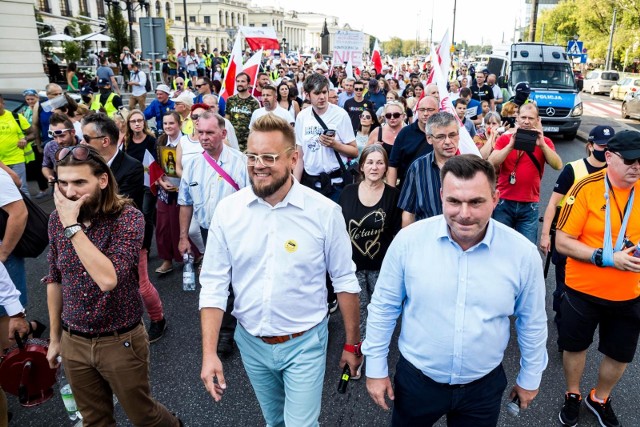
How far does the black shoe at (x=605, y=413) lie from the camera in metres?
3.36

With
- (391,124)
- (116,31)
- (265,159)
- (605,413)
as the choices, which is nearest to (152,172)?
(391,124)

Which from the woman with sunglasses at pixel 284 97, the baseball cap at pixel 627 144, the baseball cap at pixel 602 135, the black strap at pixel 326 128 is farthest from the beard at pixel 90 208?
the woman with sunglasses at pixel 284 97

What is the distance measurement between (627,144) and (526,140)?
1635mm

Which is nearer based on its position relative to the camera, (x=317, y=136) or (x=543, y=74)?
(x=317, y=136)

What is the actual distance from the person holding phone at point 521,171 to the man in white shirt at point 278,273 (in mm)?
2738

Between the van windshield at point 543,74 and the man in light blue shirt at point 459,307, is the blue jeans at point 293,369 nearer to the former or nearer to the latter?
the man in light blue shirt at point 459,307

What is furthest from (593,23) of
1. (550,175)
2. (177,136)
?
(177,136)

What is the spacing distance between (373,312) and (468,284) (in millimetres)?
478

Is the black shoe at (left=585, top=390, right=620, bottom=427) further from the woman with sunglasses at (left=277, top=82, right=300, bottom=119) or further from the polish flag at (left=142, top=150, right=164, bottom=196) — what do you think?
the woman with sunglasses at (left=277, top=82, right=300, bottom=119)

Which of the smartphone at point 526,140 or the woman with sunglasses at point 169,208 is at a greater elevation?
the smartphone at point 526,140

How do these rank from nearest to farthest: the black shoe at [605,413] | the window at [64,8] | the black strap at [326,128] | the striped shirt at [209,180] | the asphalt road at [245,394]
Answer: the black shoe at [605,413]
the asphalt road at [245,394]
the striped shirt at [209,180]
the black strap at [326,128]
the window at [64,8]

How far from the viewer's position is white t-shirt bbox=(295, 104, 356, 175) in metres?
5.66

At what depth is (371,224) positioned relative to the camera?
4172 mm

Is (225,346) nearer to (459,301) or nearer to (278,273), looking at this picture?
(278,273)
